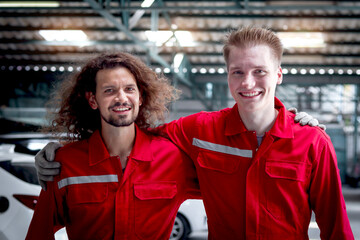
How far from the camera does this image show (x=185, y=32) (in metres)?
9.88

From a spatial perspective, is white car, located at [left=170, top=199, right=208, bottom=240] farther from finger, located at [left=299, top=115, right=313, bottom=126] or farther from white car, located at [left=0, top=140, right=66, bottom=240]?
finger, located at [left=299, top=115, right=313, bottom=126]

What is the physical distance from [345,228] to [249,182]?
61cm

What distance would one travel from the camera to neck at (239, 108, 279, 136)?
230cm

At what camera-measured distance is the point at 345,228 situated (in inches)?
79.7

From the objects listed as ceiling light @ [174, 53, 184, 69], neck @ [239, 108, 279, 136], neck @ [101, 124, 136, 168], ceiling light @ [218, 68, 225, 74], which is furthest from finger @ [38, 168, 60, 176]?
ceiling light @ [218, 68, 225, 74]

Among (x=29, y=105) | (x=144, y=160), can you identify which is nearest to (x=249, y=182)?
(x=144, y=160)

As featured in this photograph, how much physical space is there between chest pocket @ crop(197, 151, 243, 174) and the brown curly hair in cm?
64

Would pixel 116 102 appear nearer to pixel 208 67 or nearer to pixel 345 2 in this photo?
pixel 345 2

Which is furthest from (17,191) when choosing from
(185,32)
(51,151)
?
(185,32)

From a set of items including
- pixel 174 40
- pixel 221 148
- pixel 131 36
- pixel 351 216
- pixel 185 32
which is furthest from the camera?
pixel 174 40

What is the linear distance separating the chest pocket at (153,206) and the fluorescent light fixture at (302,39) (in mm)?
8307

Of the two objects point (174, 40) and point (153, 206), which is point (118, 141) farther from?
point (174, 40)

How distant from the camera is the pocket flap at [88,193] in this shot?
222cm

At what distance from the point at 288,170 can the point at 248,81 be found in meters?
0.60
